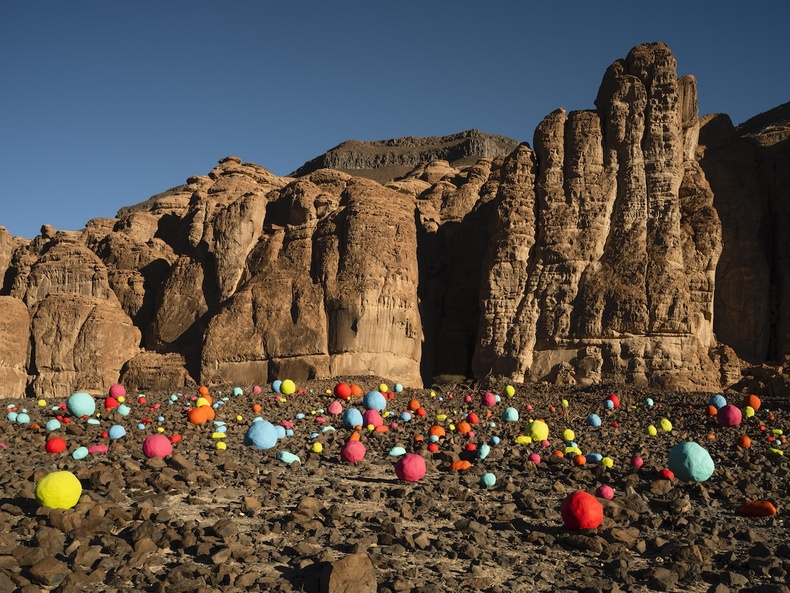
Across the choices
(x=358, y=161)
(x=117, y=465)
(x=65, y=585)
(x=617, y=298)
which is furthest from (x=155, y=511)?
(x=358, y=161)

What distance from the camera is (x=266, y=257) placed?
34.2 m

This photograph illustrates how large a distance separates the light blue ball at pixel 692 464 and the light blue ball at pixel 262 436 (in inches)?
251

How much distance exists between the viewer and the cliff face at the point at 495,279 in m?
27.9

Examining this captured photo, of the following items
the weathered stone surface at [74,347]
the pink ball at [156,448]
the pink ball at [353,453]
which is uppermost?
the weathered stone surface at [74,347]

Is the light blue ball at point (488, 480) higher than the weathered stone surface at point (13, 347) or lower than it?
lower

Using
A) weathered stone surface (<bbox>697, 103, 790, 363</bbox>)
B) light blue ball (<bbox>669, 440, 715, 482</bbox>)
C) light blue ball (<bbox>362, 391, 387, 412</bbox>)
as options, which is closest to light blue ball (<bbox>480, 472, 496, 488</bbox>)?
light blue ball (<bbox>669, 440, 715, 482</bbox>)

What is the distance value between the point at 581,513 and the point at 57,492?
5462 millimetres

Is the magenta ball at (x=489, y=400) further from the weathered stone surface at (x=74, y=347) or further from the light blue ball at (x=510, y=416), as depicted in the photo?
the weathered stone surface at (x=74, y=347)

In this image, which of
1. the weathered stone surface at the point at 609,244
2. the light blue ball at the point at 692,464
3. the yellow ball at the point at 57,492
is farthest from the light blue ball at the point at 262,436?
the weathered stone surface at the point at 609,244

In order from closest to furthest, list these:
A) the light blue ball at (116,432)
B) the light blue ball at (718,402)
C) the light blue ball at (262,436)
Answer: the light blue ball at (262,436), the light blue ball at (116,432), the light blue ball at (718,402)

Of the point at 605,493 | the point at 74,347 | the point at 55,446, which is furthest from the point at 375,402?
the point at 74,347

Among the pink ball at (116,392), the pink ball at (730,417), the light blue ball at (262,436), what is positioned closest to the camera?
the light blue ball at (262,436)

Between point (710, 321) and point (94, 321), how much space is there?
28215 mm

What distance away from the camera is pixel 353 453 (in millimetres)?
11367
